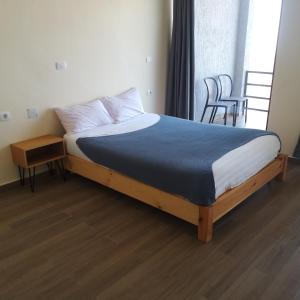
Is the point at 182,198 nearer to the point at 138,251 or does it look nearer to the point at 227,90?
the point at 138,251

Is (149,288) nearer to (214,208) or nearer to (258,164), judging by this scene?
(214,208)

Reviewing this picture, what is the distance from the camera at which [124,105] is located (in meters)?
3.78

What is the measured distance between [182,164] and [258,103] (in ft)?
13.3

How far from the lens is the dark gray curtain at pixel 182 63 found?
13.5ft

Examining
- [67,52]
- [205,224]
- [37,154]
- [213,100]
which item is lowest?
[205,224]

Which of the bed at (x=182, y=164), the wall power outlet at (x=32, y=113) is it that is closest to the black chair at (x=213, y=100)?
the bed at (x=182, y=164)

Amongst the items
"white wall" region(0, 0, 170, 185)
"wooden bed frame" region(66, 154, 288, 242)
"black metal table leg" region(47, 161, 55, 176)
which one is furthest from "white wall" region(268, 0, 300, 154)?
"black metal table leg" region(47, 161, 55, 176)

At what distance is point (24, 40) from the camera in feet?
9.68

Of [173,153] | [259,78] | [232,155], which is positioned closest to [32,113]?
[173,153]

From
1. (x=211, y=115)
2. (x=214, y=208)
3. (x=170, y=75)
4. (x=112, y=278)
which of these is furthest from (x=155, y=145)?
(x=211, y=115)

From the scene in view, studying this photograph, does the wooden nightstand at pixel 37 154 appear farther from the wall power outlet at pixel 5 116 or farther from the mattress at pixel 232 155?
the wall power outlet at pixel 5 116

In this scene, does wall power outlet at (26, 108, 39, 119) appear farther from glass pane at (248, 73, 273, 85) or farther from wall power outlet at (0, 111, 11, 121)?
glass pane at (248, 73, 273, 85)

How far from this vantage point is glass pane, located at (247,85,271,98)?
5.64m

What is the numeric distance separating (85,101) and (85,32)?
0.77 metres
